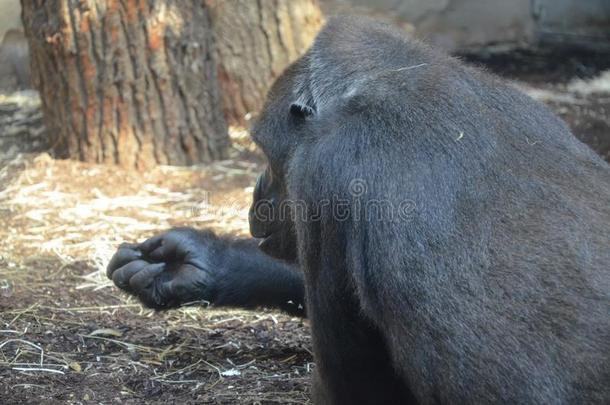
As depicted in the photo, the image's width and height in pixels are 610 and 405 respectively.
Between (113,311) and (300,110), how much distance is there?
5.43ft

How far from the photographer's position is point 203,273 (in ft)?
12.0

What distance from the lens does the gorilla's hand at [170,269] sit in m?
3.61

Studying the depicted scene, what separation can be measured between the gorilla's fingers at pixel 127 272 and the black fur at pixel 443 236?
0.91 metres

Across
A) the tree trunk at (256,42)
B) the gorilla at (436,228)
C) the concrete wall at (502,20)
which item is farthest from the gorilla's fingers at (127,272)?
the concrete wall at (502,20)

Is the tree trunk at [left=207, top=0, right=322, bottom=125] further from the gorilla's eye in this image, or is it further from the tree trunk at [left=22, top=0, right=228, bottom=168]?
the gorilla's eye

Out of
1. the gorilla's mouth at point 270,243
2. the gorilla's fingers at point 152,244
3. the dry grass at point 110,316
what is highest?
the gorilla's mouth at point 270,243

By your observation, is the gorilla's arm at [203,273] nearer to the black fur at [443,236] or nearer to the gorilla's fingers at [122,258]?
the gorilla's fingers at [122,258]

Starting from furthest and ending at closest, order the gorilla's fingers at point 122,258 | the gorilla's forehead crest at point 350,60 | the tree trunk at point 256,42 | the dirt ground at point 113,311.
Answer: the tree trunk at point 256,42 < the gorilla's fingers at point 122,258 < the dirt ground at point 113,311 < the gorilla's forehead crest at point 350,60

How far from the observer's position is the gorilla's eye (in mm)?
2920

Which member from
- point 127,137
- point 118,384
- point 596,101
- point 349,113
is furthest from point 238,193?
point 596,101

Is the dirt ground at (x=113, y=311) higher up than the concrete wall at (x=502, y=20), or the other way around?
the concrete wall at (x=502, y=20)

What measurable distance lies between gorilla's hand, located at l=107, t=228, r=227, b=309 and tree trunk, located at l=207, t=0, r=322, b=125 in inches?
133

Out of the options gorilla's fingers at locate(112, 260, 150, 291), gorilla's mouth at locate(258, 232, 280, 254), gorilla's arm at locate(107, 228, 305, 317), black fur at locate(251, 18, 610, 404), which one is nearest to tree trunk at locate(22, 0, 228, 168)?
gorilla's arm at locate(107, 228, 305, 317)

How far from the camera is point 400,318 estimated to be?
8.09ft
